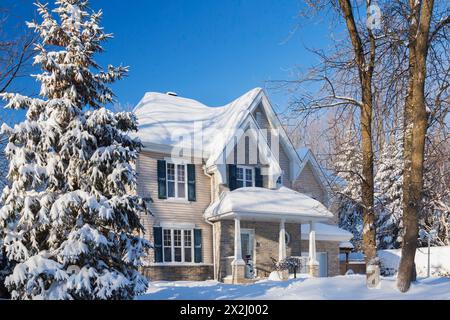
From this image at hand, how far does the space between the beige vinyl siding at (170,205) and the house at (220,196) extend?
1.5 inches

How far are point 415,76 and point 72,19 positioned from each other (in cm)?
719

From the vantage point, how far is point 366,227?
1085cm

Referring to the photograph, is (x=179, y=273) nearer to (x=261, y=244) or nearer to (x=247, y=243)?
(x=247, y=243)

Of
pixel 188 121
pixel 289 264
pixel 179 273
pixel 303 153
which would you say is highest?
pixel 188 121

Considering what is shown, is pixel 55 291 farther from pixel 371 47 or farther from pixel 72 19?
pixel 371 47

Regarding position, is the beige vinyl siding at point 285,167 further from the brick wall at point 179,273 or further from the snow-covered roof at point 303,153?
the brick wall at point 179,273

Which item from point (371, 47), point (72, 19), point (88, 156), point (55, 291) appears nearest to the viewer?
point (55, 291)

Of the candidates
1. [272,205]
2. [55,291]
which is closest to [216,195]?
[272,205]

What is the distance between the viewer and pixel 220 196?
1955 centimetres

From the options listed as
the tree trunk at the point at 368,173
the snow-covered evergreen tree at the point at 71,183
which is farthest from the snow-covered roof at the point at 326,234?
the snow-covered evergreen tree at the point at 71,183

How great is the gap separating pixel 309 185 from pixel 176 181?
7804mm

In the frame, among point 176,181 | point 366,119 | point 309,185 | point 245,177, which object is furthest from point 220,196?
point 366,119

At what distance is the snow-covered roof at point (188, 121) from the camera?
63.5ft

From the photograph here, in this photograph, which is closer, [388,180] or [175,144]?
[175,144]
